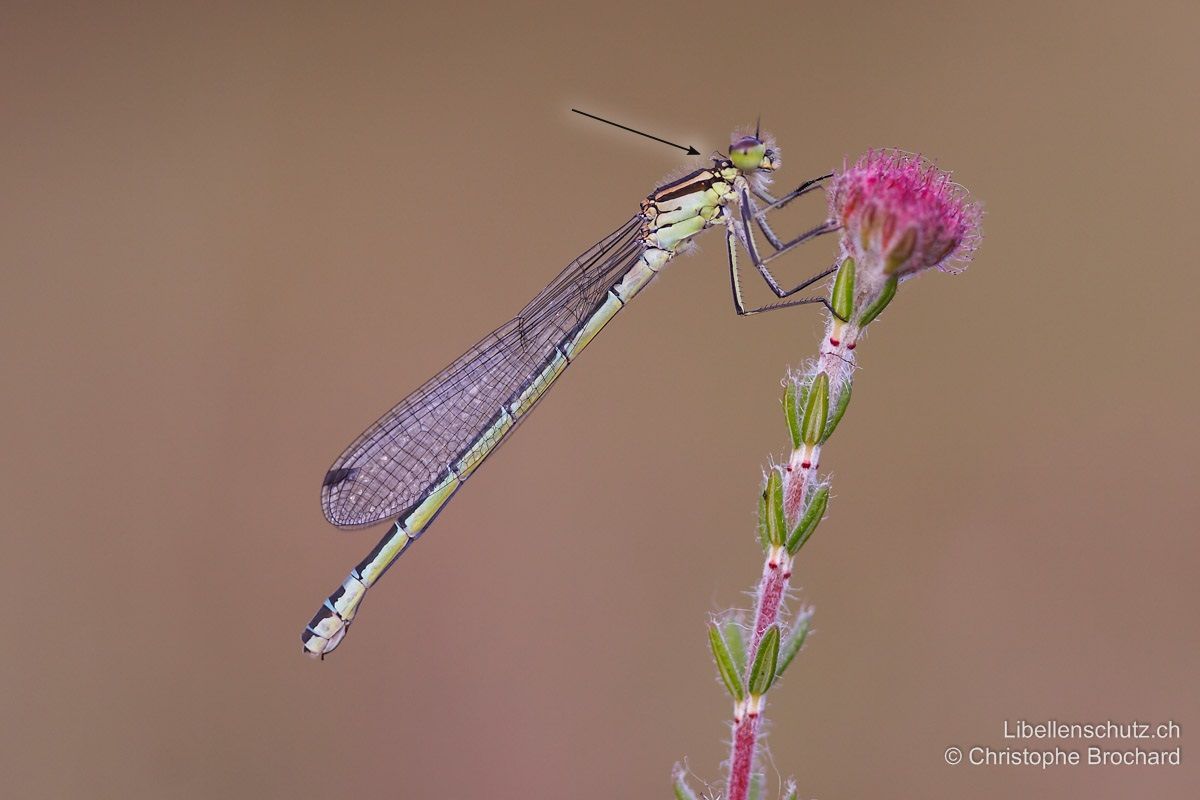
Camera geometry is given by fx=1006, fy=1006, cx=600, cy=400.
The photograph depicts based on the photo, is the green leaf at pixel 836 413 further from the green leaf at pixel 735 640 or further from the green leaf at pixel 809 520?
the green leaf at pixel 735 640

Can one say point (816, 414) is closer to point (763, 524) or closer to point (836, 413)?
point (836, 413)

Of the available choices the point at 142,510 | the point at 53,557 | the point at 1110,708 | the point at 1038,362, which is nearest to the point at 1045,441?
the point at 1038,362

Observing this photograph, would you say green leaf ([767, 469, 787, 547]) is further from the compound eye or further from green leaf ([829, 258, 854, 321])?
the compound eye

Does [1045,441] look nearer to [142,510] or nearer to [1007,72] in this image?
[1007,72]

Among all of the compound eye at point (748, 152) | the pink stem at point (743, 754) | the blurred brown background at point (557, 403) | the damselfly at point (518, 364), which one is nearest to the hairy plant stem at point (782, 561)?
the pink stem at point (743, 754)

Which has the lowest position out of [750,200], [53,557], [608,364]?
[53,557]
